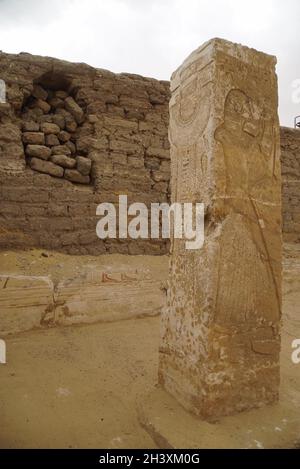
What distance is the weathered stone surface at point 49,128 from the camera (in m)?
3.84

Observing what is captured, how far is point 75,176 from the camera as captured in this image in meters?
3.91

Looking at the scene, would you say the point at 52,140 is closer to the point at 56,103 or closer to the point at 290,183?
the point at 56,103

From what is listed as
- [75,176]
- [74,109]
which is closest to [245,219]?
[75,176]

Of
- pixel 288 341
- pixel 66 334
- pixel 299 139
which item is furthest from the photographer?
pixel 299 139

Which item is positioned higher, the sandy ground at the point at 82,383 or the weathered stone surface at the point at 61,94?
the weathered stone surface at the point at 61,94

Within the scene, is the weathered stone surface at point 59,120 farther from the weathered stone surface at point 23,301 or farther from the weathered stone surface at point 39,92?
the weathered stone surface at point 23,301

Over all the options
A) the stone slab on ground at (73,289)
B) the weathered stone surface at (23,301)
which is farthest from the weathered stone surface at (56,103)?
the weathered stone surface at (23,301)

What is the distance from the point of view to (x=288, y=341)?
11.4 ft

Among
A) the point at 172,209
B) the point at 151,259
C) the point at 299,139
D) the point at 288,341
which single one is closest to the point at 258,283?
the point at 172,209

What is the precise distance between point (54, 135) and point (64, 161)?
1.10 ft

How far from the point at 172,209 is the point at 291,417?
136 centimetres

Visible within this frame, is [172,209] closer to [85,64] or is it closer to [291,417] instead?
[291,417]

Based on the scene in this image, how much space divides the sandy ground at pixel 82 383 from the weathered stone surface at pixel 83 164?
1.19 m

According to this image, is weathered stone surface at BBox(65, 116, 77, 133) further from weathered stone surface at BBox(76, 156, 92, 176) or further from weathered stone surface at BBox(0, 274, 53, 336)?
weathered stone surface at BBox(0, 274, 53, 336)
